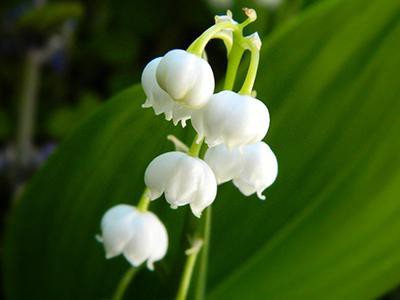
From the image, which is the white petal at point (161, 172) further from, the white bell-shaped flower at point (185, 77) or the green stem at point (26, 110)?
the green stem at point (26, 110)

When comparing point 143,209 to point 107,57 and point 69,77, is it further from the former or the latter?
point 69,77

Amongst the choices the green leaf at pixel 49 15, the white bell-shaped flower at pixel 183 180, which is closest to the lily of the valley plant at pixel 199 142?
the white bell-shaped flower at pixel 183 180

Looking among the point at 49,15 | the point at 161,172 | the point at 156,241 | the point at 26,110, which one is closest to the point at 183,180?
the point at 161,172

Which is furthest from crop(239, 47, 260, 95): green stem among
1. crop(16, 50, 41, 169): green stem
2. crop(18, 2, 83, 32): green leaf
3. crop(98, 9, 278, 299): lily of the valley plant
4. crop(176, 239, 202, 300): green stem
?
crop(16, 50, 41, 169): green stem

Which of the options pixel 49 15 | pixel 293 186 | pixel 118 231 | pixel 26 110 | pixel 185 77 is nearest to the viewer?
pixel 185 77

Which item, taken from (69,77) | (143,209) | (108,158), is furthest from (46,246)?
(69,77)

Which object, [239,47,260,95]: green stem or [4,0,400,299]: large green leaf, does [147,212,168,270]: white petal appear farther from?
[239,47,260,95]: green stem

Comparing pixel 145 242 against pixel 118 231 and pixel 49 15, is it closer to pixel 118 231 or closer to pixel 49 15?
pixel 118 231
